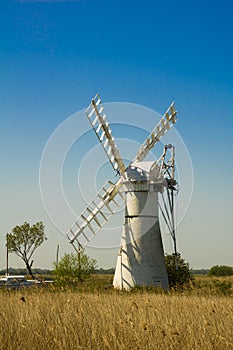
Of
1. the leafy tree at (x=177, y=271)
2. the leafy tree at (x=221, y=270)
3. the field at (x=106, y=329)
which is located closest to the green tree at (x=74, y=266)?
the leafy tree at (x=177, y=271)

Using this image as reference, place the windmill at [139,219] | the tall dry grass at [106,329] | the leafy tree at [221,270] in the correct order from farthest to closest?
the leafy tree at [221,270], the windmill at [139,219], the tall dry grass at [106,329]

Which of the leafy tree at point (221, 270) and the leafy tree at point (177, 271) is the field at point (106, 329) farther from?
the leafy tree at point (221, 270)

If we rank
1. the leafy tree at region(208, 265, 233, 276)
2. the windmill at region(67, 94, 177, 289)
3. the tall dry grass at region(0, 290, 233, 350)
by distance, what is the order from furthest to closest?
the leafy tree at region(208, 265, 233, 276) < the windmill at region(67, 94, 177, 289) < the tall dry grass at region(0, 290, 233, 350)

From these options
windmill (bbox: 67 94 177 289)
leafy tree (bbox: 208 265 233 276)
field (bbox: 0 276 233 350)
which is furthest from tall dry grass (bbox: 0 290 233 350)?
leafy tree (bbox: 208 265 233 276)

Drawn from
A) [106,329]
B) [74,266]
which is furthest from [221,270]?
[106,329]

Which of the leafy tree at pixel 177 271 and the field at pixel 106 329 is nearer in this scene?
the field at pixel 106 329

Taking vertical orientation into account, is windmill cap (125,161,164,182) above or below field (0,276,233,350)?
above

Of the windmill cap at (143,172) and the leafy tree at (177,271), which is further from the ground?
the windmill cap at (143,172)

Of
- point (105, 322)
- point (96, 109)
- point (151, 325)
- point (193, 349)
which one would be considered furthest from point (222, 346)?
point (96, 109)

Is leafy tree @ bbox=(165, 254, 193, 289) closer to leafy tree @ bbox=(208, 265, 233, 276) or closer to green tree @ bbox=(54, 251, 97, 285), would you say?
green tree @ bbox=(54, 251, 97, 285)

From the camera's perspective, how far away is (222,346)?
600 cm

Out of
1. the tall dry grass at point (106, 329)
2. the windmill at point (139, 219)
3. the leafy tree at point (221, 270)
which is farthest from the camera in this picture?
the leafy tree at point (221, 270)

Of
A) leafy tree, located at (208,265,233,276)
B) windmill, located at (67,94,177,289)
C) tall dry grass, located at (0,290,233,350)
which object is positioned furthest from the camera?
leafy tree, located at (208,265,233,276)

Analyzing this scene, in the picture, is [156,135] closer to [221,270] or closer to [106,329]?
[106,329]
